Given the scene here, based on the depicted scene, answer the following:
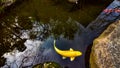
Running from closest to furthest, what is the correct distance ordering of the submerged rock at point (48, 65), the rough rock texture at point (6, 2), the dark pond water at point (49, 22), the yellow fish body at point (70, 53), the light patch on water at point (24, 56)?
the submerged rock at point (48, 65), the yellow fish body at point (70, 53), the light patch on water at point (24, 56), the dark pond water at point (49, 22), the rough rock texture at point (6, 2)

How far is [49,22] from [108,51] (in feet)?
10.2

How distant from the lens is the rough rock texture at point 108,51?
4.96m

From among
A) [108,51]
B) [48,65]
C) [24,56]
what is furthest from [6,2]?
[108,51]

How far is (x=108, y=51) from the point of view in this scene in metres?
5.14

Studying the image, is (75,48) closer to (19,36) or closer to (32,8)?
(19,36)

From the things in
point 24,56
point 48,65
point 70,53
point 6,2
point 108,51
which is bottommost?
point 24,56

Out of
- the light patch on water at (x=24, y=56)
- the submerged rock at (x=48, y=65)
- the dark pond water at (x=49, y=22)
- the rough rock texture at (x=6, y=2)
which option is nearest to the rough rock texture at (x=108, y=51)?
the dark pond water at (x=49, y=22)

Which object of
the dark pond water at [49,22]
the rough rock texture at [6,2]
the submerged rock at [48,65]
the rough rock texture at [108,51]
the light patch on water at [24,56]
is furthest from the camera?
the rough rock texture at [6,2]

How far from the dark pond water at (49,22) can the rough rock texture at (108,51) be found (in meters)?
0.75

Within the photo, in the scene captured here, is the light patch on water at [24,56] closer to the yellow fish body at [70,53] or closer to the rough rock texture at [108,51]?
the yellow fish body at [70,53]

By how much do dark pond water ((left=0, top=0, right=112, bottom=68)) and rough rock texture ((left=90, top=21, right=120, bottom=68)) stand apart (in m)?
0.75

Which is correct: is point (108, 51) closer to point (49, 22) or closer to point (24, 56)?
point (24, 56)

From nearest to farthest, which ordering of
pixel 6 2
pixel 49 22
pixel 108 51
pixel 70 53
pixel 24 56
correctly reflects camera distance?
pixel 108 51 → pixel 70 53 → pixel 24 56 → pixel 49 22 → pixel 6 2

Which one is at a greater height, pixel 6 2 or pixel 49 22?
pixel 6 2
